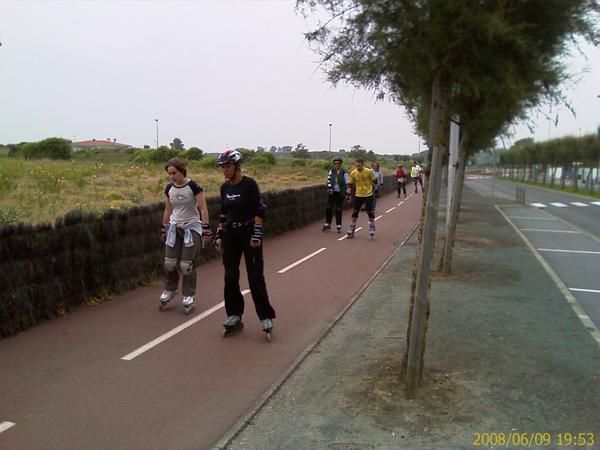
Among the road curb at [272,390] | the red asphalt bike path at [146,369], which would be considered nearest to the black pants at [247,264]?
the red asphalt bike path at [146,369]

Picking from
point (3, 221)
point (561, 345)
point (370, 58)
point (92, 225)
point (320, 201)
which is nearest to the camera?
point (370, 58)

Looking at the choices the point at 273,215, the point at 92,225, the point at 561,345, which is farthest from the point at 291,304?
the point at 273,215

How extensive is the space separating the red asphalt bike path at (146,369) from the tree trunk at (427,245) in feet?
4.09

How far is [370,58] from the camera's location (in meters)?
4.98

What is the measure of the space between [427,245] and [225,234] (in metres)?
2.42

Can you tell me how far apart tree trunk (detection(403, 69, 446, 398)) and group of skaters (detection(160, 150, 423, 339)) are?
1985 millimetres

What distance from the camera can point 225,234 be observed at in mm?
6398

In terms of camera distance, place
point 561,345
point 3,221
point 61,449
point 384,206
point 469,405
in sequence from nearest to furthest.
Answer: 1. point 61,449
2. point 469,405
3. point 561,345
4. point 3,221
5. point 384,206

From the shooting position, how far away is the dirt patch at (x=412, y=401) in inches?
163

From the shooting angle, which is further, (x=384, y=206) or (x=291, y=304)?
(x=384, y=206)

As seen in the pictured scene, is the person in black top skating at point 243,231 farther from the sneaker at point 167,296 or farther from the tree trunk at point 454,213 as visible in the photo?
the tree trunk at point 454,213

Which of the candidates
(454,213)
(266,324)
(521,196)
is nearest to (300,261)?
(454,213)

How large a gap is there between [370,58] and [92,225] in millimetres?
4391

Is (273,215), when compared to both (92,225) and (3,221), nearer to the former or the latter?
(92,225)
